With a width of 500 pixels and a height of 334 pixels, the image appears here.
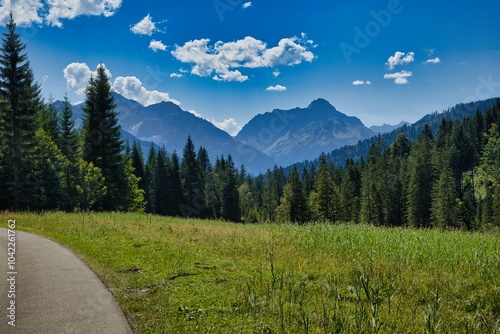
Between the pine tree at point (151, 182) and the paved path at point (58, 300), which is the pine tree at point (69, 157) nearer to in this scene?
the paved path at point (58, 300)

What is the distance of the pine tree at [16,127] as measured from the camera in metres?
29.0

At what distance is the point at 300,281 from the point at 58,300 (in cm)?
545

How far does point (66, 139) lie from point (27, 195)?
41.1 ft

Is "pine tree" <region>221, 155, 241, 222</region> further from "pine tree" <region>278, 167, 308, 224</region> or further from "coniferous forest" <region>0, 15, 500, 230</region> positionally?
"pine tree" <region>278, 167, 308, 224</region>

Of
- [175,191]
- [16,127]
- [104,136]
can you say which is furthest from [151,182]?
[16,127]

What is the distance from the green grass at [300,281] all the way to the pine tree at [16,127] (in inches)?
736

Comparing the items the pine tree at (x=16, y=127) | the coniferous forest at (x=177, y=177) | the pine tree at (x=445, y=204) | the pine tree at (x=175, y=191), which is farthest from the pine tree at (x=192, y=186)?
the pine tree at (x=445, y=204)

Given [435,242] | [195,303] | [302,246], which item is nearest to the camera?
[195,303]

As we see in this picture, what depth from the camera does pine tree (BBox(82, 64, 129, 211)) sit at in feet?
137

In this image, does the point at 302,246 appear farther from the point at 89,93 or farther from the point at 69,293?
the point at 89,93

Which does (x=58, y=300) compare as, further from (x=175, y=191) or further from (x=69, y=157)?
(x=175, y=191)

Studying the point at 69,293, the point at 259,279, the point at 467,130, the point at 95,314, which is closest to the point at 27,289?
the point at 69,293

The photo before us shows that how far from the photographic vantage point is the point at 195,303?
695cm

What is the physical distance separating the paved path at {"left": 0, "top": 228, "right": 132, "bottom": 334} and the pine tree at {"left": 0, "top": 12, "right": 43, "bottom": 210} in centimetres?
2295
